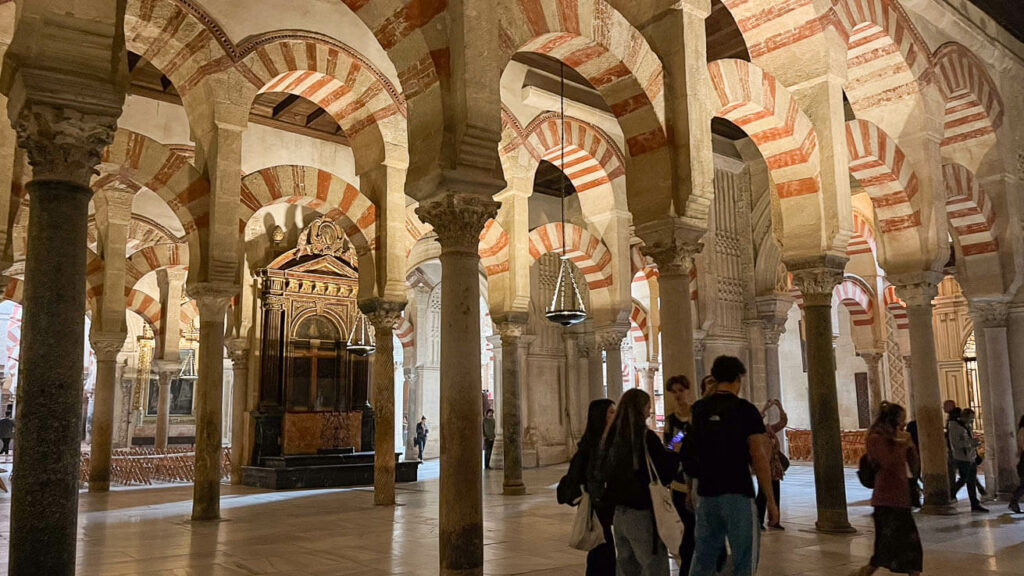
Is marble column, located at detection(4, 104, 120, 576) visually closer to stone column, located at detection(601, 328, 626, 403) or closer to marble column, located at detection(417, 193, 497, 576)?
marble column, located at detection(417, 193, 497, 576)

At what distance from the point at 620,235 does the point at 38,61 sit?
8099mm

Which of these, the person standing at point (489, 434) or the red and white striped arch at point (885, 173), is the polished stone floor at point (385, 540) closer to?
the red and white striped arch at point (885, 173)

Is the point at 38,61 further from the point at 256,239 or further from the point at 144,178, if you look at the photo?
the point at 256,239

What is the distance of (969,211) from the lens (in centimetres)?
910

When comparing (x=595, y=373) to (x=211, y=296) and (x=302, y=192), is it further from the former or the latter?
(x=211, y=296)

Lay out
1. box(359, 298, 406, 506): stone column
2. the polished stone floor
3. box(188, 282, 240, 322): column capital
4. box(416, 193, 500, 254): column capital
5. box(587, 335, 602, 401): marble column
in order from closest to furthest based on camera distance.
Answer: box(416, 193, 500, 254): column capital
the polished stone floor
box(188, 282, 240, 322): column capital
box(359, 298, 406, 506): stone column
box(587, 335, 602, 401): marble column

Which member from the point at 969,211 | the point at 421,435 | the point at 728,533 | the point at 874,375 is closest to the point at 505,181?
the point at 728,533

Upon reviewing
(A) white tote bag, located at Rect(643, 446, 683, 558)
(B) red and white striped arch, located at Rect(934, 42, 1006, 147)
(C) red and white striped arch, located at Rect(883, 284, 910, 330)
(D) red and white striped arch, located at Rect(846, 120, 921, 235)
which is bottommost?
(A) white tote bag, located at Rect(643, 446, 683, 558)

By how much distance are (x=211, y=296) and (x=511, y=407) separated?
3.82 meters

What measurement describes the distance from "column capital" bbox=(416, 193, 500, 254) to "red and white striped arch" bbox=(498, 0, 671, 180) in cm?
161

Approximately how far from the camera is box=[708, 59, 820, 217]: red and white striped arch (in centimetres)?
664

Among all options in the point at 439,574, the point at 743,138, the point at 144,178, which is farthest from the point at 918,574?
the point at 743,138

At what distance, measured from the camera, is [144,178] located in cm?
820

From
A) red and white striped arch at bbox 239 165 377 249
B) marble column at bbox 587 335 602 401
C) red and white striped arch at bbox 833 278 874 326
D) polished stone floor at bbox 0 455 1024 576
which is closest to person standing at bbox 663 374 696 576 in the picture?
polished stone floor at bbox 0 455 1024 576
